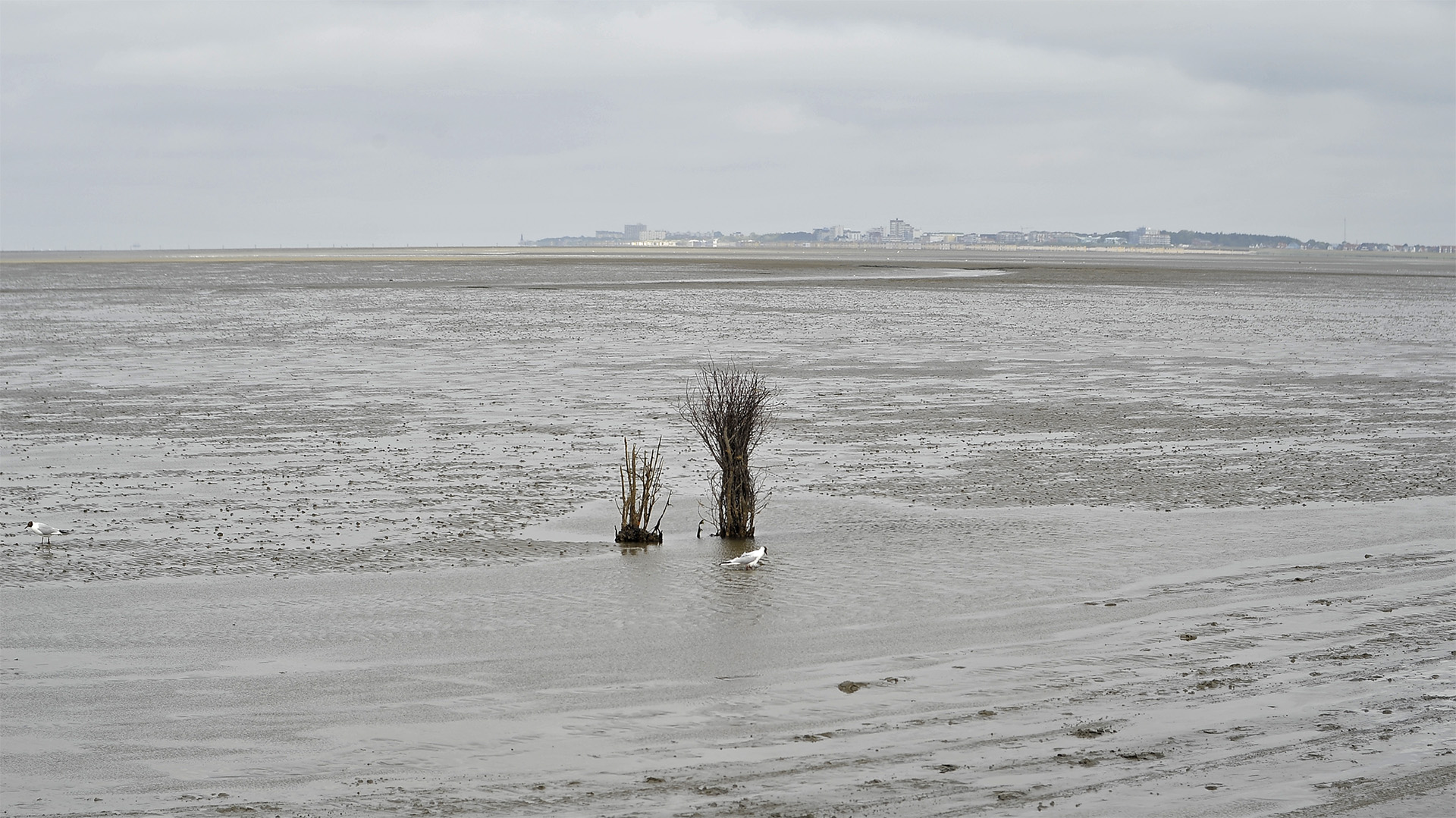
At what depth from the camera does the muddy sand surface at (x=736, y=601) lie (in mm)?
7566

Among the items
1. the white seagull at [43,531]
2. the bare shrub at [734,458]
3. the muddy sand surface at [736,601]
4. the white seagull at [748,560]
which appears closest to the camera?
the muddy sand surface at [736,601]

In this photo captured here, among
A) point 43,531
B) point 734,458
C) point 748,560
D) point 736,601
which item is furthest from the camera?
point 734,458

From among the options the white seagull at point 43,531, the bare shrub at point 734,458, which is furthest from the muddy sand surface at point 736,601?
the bare shrub at point 734,458

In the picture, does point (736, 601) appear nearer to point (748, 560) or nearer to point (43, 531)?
point (748, 560)

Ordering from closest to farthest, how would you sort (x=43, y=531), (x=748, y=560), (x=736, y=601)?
(x=736, y=601) → (x=748, y=560) → (x=43, y=531)

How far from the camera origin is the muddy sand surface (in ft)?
24.8

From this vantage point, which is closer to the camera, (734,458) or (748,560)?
(748,560)

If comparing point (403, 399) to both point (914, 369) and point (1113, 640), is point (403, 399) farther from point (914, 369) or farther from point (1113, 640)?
point (1113, 640)

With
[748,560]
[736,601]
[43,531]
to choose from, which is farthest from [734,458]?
[43,531]

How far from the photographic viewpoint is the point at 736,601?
11828 millimetres

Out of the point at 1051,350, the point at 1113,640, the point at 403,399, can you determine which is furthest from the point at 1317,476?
the point at 1051,350

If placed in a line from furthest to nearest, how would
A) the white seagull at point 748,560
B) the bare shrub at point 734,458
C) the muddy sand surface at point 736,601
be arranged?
the bare shrub at point 734,458 < the white seagull at point 748,560 < the muddy sand surface at point 736,601

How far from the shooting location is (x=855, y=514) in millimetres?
15641

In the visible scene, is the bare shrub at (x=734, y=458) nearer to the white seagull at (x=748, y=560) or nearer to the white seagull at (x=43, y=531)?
the white seagull at (x=748, y=560)
